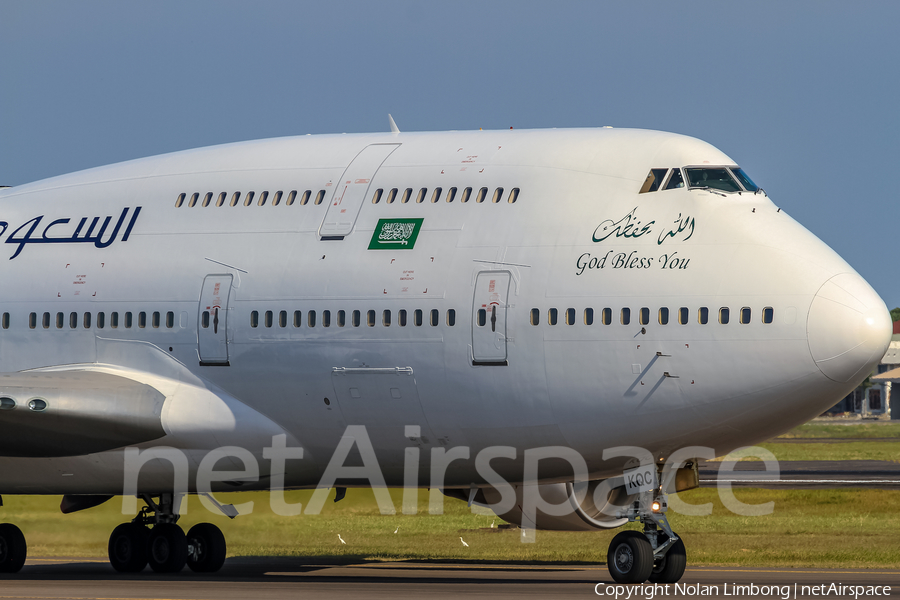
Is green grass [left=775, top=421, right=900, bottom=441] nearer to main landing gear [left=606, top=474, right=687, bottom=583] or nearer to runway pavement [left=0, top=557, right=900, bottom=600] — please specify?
runway pavement [left=0, top=557, right=900, bottom=600]

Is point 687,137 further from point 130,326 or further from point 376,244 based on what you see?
point 130,326

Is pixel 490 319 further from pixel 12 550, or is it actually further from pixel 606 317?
pixel 12 550

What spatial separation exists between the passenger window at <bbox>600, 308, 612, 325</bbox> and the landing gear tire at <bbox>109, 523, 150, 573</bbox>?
9611mm

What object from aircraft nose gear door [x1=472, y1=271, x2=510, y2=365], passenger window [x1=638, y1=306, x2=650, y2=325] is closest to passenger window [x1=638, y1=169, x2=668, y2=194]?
passenger window [x1=638, y1=306, x2=650, y2=325]

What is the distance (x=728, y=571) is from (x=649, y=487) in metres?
4.56

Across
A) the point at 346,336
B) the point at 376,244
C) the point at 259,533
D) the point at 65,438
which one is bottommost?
the point at 259,533

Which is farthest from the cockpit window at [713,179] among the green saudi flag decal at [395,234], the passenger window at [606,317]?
the green saudi flag decal at [395,234]

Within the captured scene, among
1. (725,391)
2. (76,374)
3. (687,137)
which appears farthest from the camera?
(76,374)

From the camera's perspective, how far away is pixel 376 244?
20.4m

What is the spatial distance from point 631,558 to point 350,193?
666 cm

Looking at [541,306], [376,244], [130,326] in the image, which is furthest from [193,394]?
[541,306]

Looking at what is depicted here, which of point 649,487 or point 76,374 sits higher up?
point 76,374

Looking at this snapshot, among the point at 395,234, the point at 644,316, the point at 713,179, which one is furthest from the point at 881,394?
the point at 644,316

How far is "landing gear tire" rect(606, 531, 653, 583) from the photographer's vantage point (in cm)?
1842
